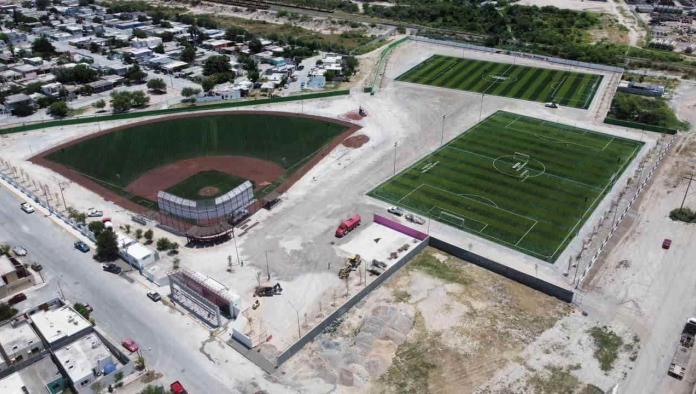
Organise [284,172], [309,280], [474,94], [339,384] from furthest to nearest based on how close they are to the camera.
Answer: [474,94]
[284,172]
[309,280]
[339,384]

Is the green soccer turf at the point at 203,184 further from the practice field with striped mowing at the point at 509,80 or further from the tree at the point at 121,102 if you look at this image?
the practice field with striped mowing at the point at 509,80

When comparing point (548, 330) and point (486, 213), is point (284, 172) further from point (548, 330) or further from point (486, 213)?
point (548, 330)

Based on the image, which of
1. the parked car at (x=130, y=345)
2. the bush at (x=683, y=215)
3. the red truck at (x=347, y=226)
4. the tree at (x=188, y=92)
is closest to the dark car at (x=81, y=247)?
the parked car at (x=130, y=345)

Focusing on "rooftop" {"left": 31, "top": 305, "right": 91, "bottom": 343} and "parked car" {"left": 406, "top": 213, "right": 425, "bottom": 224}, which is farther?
"parked car" {"left": 406, "top": 213, "right": 425, "bottom": 224}

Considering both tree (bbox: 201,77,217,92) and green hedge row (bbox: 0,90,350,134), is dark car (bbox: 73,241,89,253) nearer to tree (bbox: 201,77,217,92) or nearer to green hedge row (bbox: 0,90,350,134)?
green hedge row (bbox: 0,90,350,134)

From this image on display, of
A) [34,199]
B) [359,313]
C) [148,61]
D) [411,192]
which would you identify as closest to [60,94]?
[148,61]

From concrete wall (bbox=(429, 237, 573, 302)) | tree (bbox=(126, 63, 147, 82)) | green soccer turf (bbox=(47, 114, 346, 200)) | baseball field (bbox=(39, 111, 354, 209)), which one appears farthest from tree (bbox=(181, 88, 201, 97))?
concrete wall (bbox=(429, 237, 573, 302))
